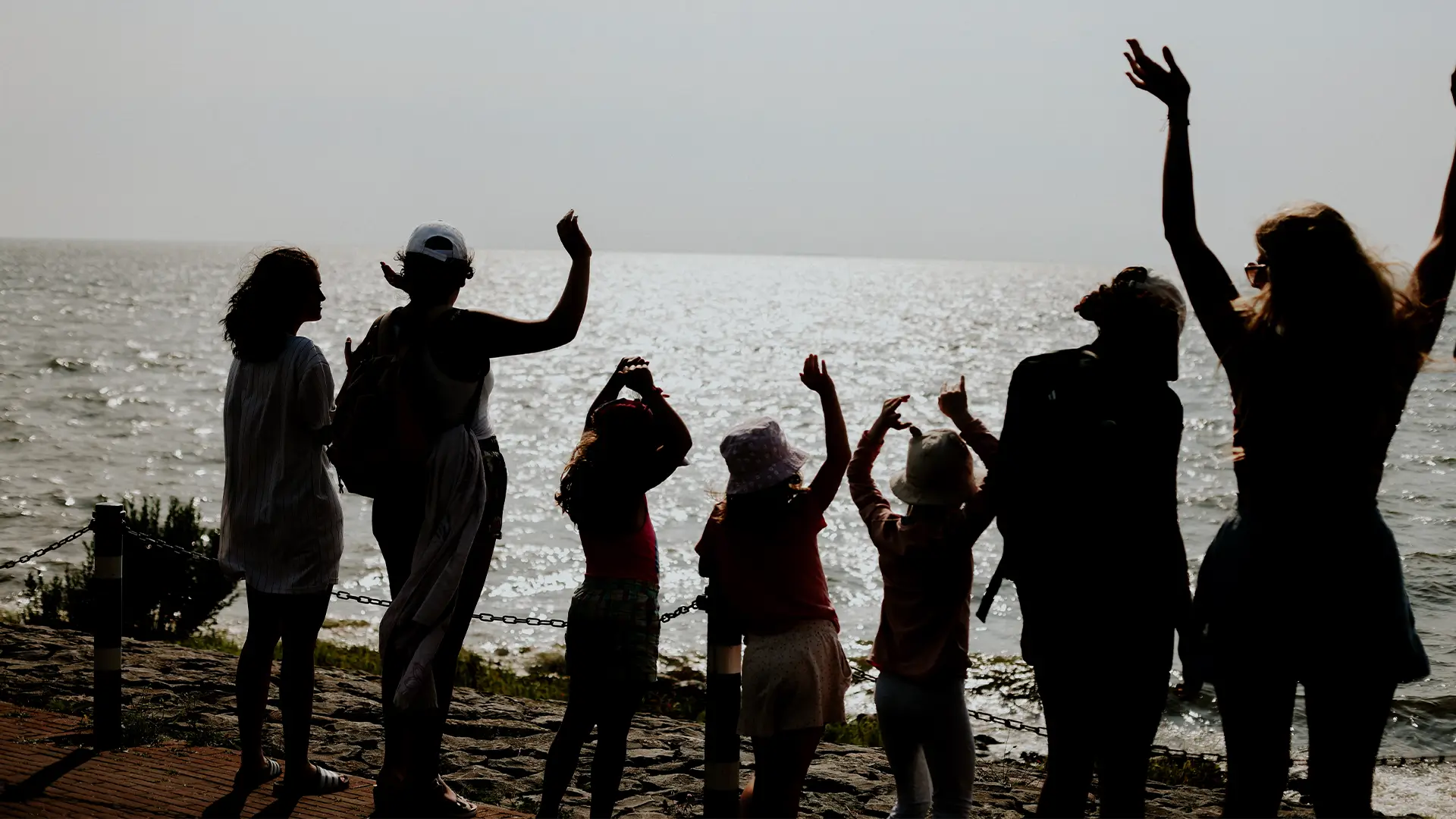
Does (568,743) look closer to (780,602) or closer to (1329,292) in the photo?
(780,602)

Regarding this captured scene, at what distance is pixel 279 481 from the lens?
183 inches

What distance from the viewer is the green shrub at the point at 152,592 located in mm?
10578

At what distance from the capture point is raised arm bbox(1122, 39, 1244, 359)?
137 inches

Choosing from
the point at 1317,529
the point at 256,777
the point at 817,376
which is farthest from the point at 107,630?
the point at 1317,529

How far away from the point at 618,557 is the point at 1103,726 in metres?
1.74

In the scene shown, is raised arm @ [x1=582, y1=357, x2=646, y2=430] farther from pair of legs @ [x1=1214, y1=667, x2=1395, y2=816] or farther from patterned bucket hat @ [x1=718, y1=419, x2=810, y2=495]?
pair of legs @ [x1=1214, y1=667, x2=1395, y2=816]

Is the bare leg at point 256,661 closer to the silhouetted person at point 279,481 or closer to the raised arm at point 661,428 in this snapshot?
the silhouetted person at point 279,481

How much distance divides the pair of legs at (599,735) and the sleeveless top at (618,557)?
0.36 metres

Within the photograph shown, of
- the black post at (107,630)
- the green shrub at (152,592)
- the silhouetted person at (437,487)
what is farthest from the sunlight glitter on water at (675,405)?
the green shrub at (152,592)

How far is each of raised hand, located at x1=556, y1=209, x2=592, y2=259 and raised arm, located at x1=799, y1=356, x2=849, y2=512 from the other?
2.62 ft

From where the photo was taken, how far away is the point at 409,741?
4465 millimetres

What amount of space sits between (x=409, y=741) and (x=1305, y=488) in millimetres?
2927


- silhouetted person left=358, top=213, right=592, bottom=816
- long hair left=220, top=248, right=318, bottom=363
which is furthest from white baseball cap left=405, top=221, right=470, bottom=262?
long hair left=220, top=248, right=318, bottom=363

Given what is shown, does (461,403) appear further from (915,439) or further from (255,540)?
(915,439)
